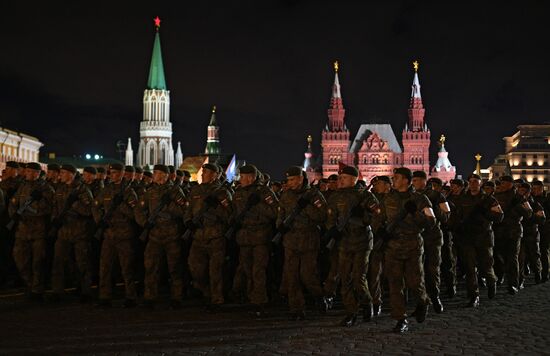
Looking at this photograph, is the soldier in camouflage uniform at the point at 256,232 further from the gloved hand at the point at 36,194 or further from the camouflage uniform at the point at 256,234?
the gloved hand at the point at 36,194

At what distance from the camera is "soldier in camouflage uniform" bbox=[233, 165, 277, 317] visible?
34.5ft

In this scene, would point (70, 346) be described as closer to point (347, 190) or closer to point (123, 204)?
point (123, 204)

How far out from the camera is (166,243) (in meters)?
11.1

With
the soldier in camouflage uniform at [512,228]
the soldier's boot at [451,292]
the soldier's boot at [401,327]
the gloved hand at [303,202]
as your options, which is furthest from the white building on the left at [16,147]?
the soldier's boot at [401,327]

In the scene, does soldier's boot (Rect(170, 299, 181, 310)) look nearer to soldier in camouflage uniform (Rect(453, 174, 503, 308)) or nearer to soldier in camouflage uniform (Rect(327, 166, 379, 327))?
soldier in camouflage uniform (Rect(327, 166, 379, 327))

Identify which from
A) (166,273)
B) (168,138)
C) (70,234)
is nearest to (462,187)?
(166,273)

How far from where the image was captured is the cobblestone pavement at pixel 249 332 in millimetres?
8297

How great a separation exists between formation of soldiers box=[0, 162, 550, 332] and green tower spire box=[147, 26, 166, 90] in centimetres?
12336

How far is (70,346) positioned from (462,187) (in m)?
8.65

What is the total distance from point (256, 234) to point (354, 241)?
1667 millimetres

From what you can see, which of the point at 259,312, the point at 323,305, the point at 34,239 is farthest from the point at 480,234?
the point at 34,239

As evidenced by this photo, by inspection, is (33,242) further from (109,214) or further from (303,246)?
(303,246)

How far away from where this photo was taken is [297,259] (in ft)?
34.1

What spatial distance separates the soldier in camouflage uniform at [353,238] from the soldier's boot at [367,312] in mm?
277
